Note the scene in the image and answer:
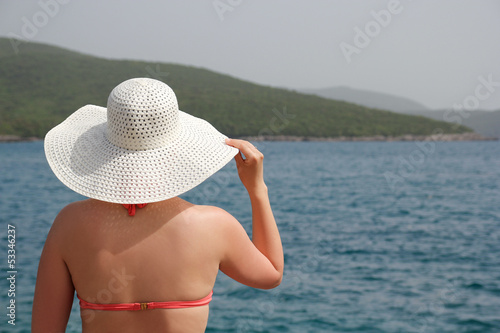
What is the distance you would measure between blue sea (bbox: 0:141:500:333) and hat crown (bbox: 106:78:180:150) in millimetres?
7491

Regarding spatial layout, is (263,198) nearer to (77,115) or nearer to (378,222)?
(77,115)

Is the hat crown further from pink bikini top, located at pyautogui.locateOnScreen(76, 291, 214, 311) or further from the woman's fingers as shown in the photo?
pink bikini top, located at pyautogui.locateOnScreen(76, 291, 214, 311)

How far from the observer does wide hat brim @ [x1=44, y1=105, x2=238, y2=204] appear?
4.21 feet

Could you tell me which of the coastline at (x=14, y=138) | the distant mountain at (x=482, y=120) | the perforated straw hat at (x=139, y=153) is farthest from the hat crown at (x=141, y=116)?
the distant mountain at (x=482, y=120)

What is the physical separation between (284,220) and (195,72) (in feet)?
303

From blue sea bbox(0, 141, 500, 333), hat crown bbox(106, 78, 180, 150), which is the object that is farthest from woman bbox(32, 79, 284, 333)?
blue sea bbox(0, 141, 500, 333)

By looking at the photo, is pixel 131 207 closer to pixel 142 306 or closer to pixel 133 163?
pixel 133 163

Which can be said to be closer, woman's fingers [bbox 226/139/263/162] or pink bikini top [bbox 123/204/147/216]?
pink bikini top [bbox 123/204/147/216]

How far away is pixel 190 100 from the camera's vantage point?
88500 millimetres

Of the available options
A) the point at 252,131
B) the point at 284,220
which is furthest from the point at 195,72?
the point at 284,220

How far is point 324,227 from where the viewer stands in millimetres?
20062

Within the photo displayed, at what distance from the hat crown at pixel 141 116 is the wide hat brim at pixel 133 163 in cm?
3

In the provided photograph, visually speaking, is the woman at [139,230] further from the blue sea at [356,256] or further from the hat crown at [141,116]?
the blue sea at [356,256]

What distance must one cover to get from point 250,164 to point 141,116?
1.09 feet
